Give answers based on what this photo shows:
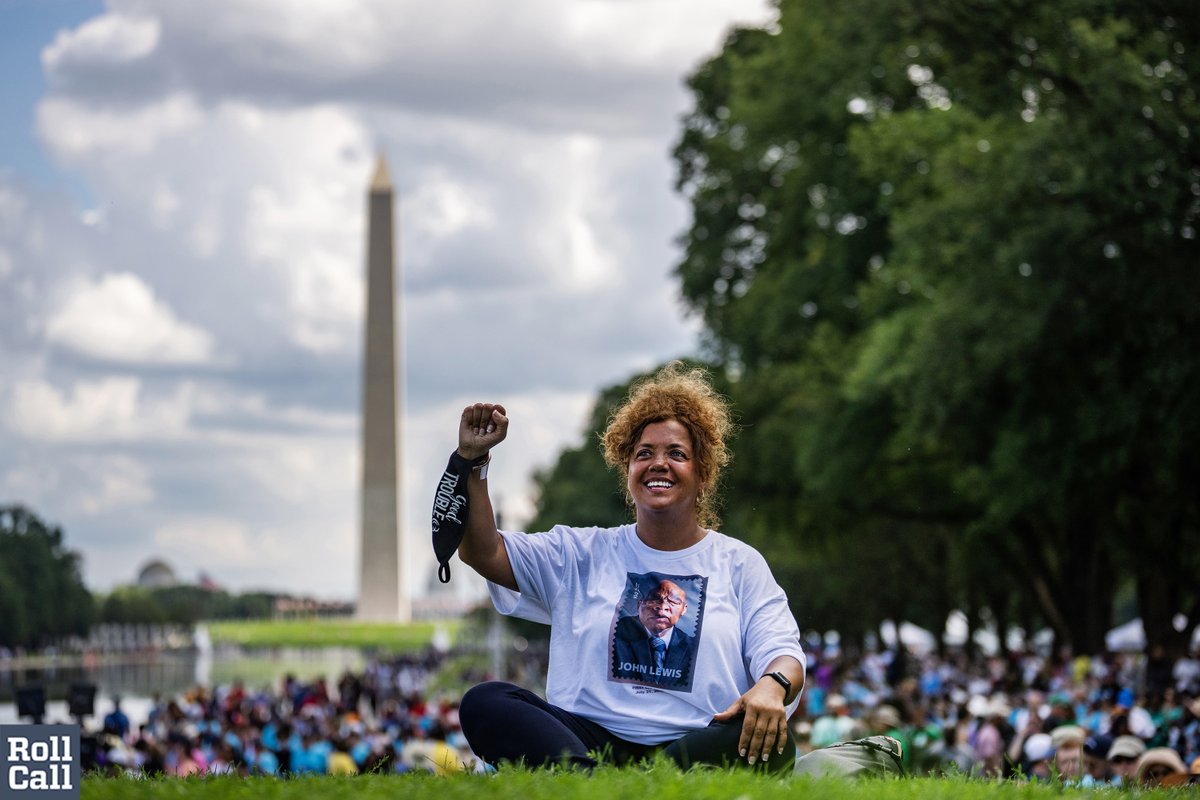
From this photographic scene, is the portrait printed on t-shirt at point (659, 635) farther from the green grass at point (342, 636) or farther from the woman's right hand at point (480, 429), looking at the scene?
the green grass at point (342, 636)

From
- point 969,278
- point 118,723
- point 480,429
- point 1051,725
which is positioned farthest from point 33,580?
point 480,429

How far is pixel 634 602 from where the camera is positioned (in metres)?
5.39

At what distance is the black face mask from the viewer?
17.9ft

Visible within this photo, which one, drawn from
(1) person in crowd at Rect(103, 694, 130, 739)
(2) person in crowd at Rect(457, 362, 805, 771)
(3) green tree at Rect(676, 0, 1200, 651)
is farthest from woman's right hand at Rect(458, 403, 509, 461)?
(1) person in crowd at Rect(103, 694, 130, 739)

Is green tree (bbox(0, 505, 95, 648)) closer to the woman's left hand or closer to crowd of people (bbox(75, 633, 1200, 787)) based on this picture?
crowd of people (bbox(75, 633, 1200, 787))

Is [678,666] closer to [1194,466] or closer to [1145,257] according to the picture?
[1145,257]

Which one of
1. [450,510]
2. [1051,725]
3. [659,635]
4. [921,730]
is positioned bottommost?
[921,730]

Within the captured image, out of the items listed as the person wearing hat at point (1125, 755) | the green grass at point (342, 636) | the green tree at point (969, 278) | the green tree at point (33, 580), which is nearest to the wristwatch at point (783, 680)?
the person wearing hat at point (1125, 755)

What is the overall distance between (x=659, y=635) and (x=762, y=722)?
432 mm

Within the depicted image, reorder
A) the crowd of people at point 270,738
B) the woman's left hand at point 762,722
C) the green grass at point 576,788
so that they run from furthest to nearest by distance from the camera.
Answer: the crowd of people at point 270,738, the woman's left hand at point 762,722, the green grass at point 576,788

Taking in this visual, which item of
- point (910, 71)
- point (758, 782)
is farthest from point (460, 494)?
point (910, 71)

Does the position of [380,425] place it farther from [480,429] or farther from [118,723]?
[480,429]

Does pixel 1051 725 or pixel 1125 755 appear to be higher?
pixel 1125 755

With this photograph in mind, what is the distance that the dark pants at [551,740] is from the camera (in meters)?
5.14
